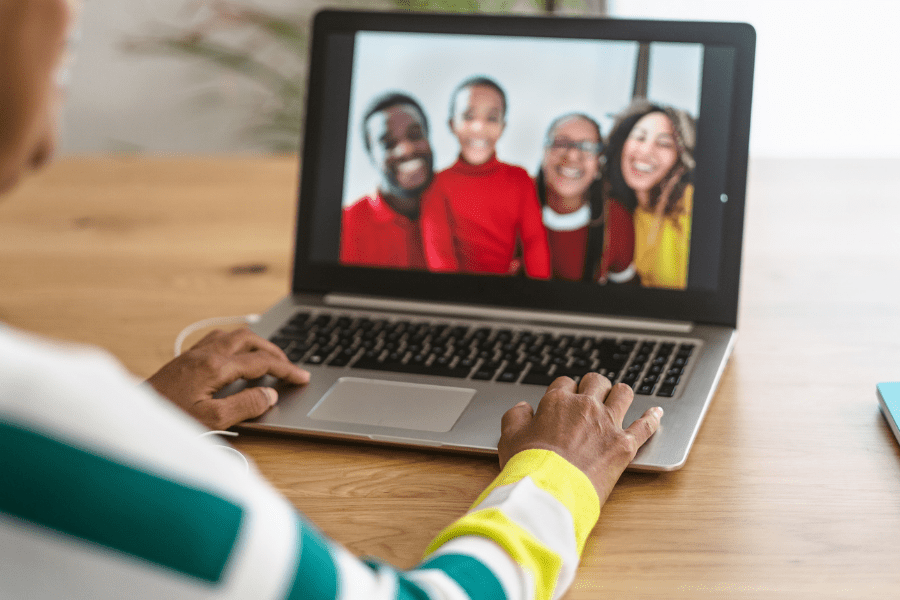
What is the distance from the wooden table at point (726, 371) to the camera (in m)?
0.58

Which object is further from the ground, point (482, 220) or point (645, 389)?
point (482, 220)

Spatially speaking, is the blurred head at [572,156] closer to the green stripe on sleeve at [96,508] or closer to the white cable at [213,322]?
the white cable at [213,322]

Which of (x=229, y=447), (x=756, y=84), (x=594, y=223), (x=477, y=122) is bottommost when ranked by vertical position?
(x=229, y=447)

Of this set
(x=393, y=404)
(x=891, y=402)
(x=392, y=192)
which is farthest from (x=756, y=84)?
(x=393, y=404)

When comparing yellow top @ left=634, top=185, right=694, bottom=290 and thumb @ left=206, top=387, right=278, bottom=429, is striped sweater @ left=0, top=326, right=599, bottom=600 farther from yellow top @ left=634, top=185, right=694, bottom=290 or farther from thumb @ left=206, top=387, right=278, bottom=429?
yellow top @ left=634, top=185, right=694, bottom=290

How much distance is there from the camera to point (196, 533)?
37 centimetres

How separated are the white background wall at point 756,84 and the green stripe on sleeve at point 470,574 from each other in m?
1.52

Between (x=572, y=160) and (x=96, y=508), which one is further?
(x=572, y=160)

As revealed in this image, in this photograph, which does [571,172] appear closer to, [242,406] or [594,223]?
[594,223]

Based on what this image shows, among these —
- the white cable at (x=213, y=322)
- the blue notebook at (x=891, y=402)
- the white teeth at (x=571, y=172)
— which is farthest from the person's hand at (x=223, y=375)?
the blue notebook at (x=891, y=402)

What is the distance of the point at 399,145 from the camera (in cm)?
99

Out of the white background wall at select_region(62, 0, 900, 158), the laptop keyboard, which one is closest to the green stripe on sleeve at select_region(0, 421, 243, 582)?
the laptop keyboard

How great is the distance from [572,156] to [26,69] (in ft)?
2.12

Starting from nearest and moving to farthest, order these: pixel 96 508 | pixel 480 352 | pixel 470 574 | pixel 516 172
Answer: pixel 96 508 → pixel 470 574 → pixel 480 352 → pixel 516 172
